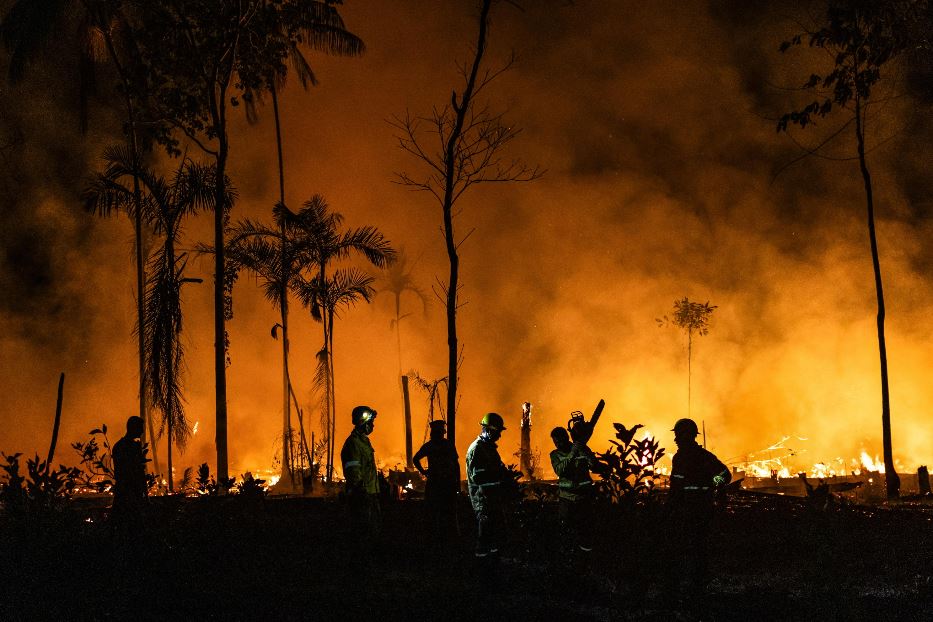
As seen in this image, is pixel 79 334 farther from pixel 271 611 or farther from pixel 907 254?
pixel 907 254

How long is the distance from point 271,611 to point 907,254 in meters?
35.0

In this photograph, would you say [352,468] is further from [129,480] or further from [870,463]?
[870,463]

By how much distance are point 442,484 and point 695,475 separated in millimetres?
3464

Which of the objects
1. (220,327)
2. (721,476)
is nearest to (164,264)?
(220,327)

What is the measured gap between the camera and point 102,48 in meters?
22.0

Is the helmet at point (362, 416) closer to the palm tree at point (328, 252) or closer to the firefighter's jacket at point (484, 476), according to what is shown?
the firefighter's jacket at point (484, 476)

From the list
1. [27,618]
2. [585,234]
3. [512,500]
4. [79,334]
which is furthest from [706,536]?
[79,334]


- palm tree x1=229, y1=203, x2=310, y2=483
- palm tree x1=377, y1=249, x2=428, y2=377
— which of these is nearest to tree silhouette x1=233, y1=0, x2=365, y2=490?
palm tree x1=229, y1=203, x2=310, y2=483

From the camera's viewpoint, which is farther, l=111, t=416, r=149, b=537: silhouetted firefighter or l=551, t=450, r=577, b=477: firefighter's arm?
l=111, t=416, r=149, b=537: silhouetted firefighter

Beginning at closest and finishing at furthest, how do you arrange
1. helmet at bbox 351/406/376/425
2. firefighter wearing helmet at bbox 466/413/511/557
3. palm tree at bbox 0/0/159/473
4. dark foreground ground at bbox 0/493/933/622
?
dark foreground ground at bbox 0/493/933/622, firefighter wearing helmet at bbox 466/413/511/557, helmet at bbox 351/406/376/425, palm tree at bbox 0/0/159/473

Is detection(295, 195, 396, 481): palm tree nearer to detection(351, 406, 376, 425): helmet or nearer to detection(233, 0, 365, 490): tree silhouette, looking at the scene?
detection(233, 0, 365, 490): tree silhouette

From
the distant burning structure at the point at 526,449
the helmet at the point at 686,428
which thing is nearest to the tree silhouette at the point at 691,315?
the distant burning structure at the point at 526,449

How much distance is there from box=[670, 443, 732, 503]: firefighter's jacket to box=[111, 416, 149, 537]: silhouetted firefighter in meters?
6.59

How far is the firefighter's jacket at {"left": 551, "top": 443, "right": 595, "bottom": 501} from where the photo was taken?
31.4ft
